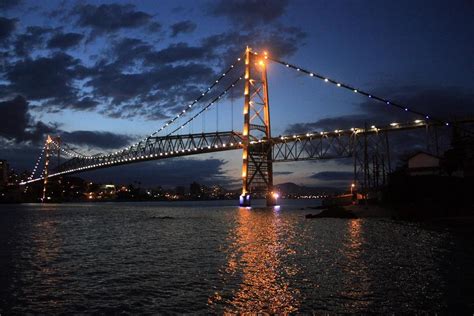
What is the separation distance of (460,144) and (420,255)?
45.3m

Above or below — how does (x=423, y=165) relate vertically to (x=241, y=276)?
above

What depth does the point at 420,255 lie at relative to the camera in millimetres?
18234

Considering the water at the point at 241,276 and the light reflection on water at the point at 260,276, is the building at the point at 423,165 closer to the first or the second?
the water at the point at 241,276

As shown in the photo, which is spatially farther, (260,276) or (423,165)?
(423,165)

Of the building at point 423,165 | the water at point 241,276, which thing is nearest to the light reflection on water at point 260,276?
the water at point 241,276

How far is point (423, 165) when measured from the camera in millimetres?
61094

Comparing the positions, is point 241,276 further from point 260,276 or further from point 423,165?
point 423,165

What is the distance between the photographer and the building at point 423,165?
59812 mm

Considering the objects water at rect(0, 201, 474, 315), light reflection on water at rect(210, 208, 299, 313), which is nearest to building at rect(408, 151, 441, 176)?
water at rect(0, 201, 474, 315)

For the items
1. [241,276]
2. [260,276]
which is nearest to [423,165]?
[260,276]

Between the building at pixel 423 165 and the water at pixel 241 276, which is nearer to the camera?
the water at pixel 241 276

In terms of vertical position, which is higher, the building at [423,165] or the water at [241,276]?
the building at [423,165]

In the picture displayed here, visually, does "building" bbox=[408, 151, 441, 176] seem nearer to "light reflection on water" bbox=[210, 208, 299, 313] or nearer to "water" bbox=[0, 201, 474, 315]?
"water" bbox=[0, 201, 474, 315]

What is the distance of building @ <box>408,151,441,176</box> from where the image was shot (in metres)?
59.8
